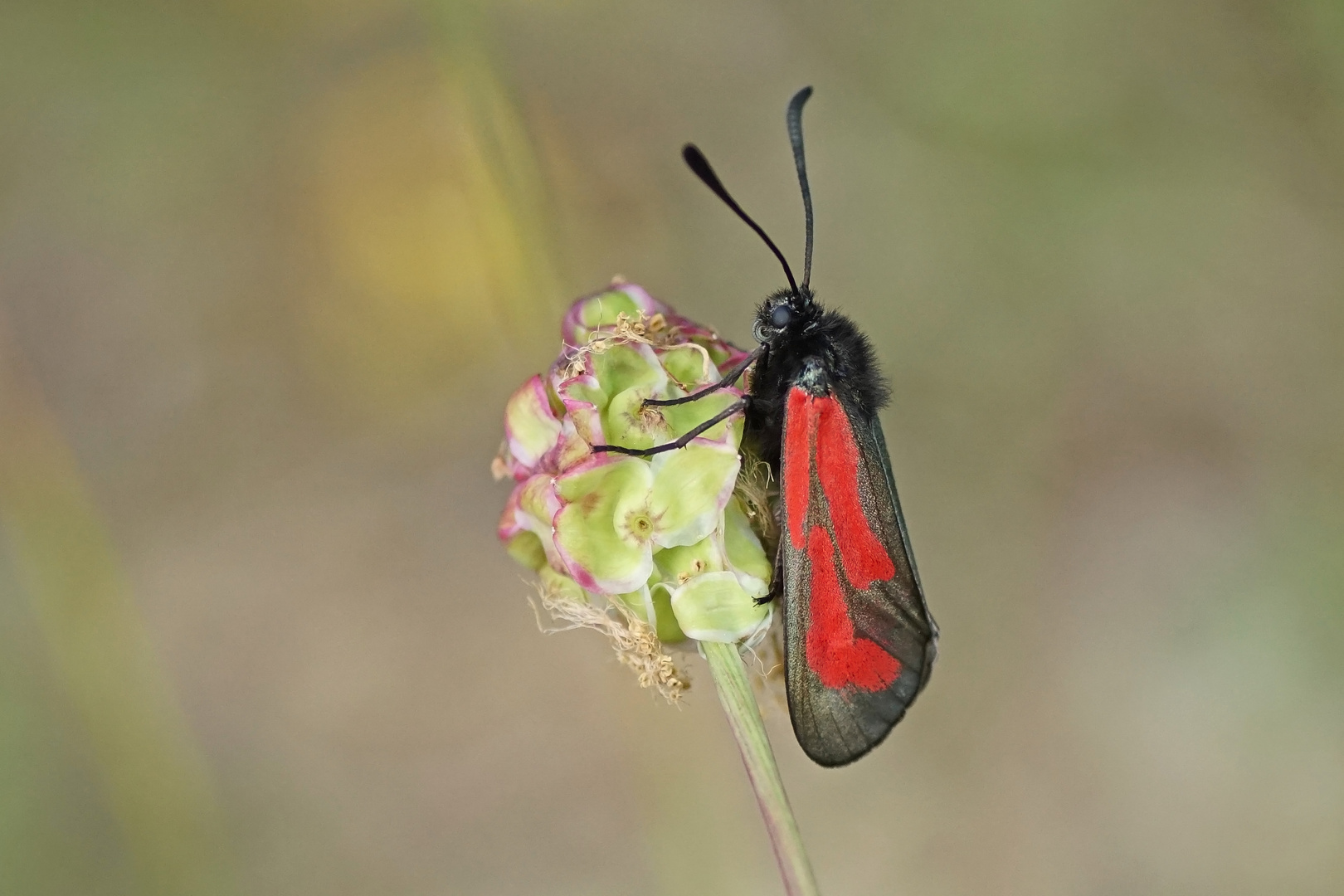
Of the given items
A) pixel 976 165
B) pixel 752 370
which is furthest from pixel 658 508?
pixel 976 165

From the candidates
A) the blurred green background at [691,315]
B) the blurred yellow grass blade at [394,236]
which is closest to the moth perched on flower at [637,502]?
the blurred green background at [691,315]

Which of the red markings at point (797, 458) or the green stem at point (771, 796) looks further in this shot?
the red markings at point (797, 458)

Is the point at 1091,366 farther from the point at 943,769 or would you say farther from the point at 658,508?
the point at 658,508

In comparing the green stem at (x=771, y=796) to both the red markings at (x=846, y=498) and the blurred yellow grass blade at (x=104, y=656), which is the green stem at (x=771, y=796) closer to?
the red markings at (x=846, y=498)

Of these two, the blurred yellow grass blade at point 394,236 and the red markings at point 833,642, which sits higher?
the blurred yellow grass blade at point 394,236

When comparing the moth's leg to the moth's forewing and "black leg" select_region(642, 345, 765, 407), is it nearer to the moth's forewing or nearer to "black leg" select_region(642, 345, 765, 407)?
the moth's forewing

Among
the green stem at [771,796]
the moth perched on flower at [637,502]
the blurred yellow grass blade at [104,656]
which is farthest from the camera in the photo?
the blurred yellow grass blade at [104,656]

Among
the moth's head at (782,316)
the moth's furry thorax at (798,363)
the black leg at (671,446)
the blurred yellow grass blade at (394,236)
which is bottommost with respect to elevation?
the black leg at (671,446)
